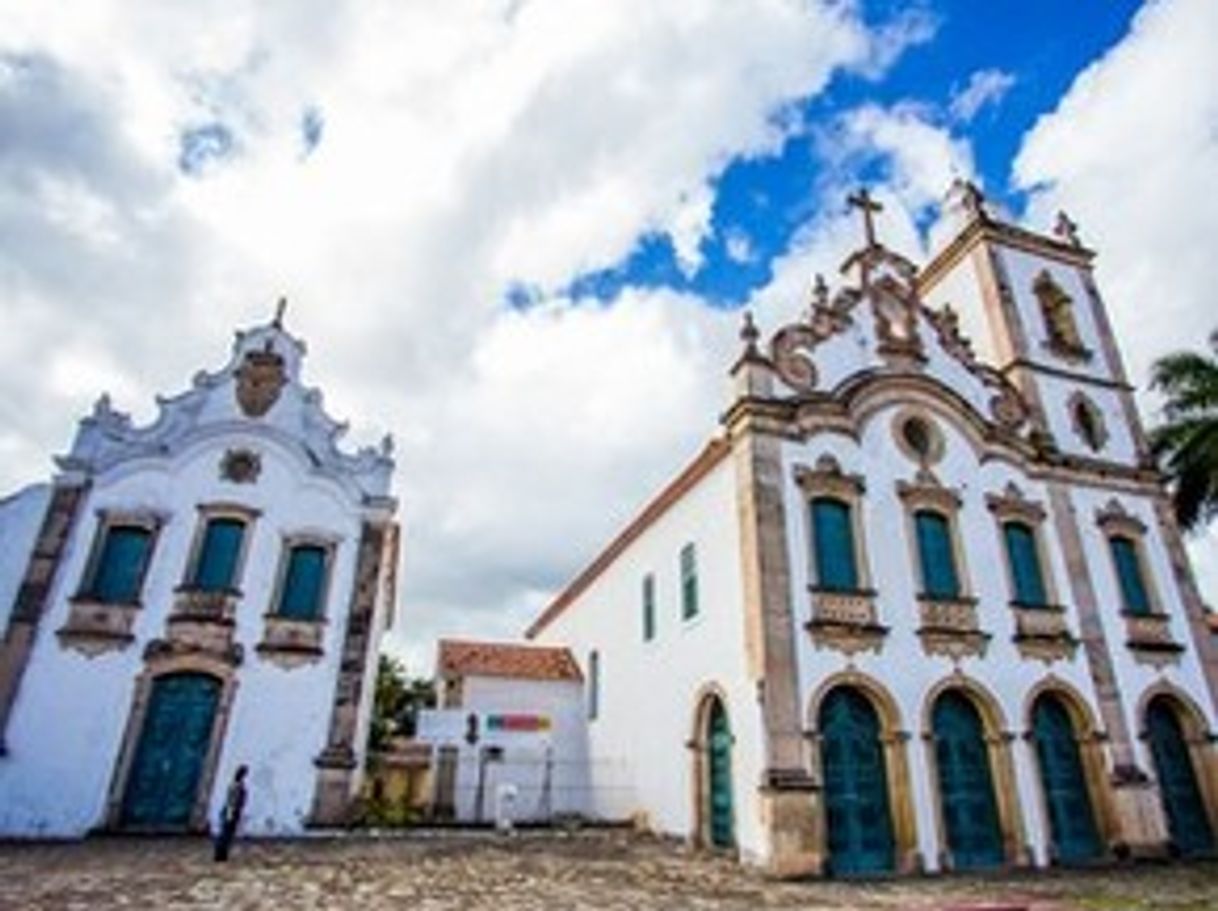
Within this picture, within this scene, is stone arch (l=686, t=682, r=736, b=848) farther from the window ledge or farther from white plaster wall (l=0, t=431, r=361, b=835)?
the window ledge

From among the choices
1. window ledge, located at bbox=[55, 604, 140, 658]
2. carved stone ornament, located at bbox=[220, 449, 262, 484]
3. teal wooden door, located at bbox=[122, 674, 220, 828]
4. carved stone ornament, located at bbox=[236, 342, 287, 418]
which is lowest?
teal wooden door, located at bbox=[122, 674, 220, 828]

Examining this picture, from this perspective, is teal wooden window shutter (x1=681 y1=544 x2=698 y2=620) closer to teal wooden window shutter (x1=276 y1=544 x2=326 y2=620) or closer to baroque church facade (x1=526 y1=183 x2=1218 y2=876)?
baroque church facade (x1=526 y1=183 x2=1218 y2=876)

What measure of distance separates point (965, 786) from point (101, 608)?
17.3 m

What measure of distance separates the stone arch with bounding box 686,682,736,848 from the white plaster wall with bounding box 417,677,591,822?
6.88 metres

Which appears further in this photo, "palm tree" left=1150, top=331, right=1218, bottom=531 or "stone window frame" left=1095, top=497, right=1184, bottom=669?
"palm tree" left=1150, top=331, right=1218, bottom=531

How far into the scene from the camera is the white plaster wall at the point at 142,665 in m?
15.2

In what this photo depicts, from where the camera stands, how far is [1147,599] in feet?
59.5

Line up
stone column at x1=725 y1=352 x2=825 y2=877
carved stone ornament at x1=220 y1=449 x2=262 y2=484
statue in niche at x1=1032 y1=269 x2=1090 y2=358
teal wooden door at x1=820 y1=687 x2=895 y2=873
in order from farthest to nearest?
statue in niche at x1=1032 y1=269 x2=1090 y2=358, carved stone ornament at x1=220 y1=449 x2=262 y2=484, teal wooden door at x1=820 y1=687 x2=895 y2=873, stone column at x1=725 y1=352 x2=825 y2=877

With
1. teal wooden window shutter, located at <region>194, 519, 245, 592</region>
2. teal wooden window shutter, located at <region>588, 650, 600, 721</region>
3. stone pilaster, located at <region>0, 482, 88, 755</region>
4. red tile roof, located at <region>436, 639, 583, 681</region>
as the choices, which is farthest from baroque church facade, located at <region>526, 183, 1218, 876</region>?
stone pilaster, located at <region>0, 482, 88, 755</region>

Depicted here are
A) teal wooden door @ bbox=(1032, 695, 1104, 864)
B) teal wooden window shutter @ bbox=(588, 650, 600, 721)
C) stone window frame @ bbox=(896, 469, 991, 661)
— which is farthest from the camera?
teal wooden window shutter @ bbox=(588, 650, 600, 721)

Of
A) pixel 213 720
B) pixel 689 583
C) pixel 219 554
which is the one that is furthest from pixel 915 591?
pixel 219 554

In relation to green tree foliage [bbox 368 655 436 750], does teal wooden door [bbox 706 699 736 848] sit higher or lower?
lower

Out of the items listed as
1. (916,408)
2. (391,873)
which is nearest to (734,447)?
(916,408)

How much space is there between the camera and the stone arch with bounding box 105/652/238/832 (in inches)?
605
